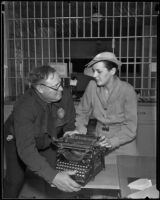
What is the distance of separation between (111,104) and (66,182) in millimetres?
903

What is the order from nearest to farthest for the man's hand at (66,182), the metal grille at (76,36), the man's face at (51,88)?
the man's hand at (66,182) → the man's face at (51,88) → the metal grille at (76,36)

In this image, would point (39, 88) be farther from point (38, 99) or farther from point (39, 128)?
point (39, 128)

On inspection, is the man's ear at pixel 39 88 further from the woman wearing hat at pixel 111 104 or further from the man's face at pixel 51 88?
the woman wearing hat at pixel 111 104

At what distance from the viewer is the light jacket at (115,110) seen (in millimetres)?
2104

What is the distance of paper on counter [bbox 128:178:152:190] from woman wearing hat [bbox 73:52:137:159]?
0.51 metres

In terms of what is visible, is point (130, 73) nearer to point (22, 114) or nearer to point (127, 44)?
point (127, 44)

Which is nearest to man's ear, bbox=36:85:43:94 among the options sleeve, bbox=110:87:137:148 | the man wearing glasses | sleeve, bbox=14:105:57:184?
the man wearing glasses

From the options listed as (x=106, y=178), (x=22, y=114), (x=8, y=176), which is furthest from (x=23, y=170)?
(x=106, y=178)

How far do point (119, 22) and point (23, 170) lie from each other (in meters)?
1.91

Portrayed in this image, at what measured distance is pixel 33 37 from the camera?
3.14 m

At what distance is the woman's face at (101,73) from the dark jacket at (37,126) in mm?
274

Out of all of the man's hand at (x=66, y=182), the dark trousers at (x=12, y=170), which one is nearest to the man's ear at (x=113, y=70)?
the dark trousers at (x=12, y=170)

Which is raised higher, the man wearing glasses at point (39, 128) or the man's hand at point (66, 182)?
the man wearing glasses at point (39, 128)

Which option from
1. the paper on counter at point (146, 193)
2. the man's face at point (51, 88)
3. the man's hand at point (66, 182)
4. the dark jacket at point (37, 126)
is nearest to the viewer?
the paper on counter at point (146, 193)
